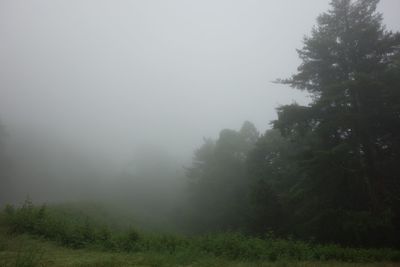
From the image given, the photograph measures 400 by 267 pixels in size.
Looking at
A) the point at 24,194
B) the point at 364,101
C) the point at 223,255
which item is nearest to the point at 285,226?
the point at 364,101

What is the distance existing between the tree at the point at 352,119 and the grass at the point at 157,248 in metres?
3.69

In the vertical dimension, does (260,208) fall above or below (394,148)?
below

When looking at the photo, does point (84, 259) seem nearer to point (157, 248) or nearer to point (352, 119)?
point (157, 248)

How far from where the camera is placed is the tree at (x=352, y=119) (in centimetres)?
1459

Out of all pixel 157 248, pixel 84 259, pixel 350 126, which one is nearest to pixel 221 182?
pixel 350 126

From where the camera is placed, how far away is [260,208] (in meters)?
21.8

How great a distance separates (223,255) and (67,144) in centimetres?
6529

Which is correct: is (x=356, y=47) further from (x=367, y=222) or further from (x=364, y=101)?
(x=367, y=222)

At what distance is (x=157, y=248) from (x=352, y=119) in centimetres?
1170

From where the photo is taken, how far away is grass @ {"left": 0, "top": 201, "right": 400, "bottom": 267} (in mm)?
9469

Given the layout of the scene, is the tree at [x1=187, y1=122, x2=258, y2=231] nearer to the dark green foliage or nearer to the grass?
the dark green foliage

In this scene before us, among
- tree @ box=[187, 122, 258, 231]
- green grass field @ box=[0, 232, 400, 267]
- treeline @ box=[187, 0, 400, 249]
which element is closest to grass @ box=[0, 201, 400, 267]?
green grass field @ box=[0, 232, 400, 267]

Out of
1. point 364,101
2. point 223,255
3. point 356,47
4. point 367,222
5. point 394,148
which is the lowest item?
point 223,255

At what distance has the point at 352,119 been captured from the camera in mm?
14945
